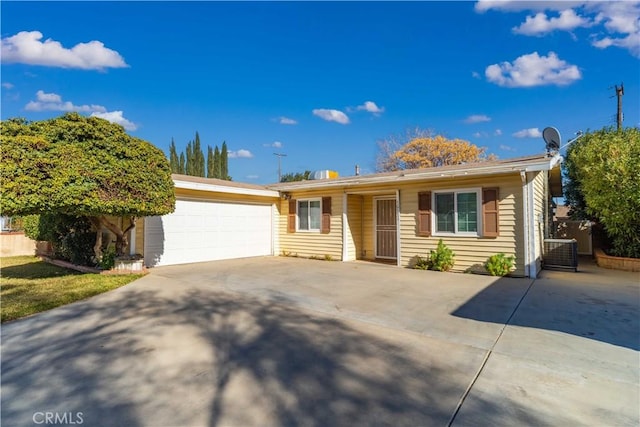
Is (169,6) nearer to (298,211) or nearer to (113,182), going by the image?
(113,182)

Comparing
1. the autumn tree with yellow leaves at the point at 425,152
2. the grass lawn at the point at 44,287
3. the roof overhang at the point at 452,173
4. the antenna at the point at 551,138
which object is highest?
the autumn tree with yellow leaves at the point at 425,152

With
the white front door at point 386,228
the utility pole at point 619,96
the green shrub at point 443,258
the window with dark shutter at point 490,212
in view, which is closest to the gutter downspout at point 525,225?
the window with dark shutter at point 490,212

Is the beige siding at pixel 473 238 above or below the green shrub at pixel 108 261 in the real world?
above

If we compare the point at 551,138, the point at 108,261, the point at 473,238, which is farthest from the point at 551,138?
the point at 108,261

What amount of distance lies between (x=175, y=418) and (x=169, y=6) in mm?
11009

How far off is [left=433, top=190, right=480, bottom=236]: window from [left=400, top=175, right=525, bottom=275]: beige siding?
7.7 inches

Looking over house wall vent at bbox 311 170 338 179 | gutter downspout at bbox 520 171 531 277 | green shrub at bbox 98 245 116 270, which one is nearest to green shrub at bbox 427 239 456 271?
gutter downspout at bbox 520 171 531 277

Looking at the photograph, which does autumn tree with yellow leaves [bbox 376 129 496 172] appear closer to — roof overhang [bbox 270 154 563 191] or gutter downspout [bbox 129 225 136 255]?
roof overhang [bbox 270 154 563 191]

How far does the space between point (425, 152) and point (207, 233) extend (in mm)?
20693

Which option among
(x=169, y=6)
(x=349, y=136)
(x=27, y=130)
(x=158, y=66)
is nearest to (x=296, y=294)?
(x=27, y=130)

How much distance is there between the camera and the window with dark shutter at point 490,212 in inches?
309

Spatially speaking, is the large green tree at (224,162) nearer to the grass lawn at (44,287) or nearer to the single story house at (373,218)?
the single story house at (373,218)

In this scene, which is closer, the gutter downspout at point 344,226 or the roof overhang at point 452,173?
the roof overhang at point 452,173

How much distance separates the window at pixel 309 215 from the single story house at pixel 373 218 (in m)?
0.04
